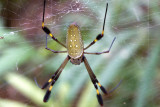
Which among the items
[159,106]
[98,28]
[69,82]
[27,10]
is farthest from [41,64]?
[159,106]

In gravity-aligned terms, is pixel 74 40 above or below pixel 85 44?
above

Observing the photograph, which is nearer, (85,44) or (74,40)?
(74,40)

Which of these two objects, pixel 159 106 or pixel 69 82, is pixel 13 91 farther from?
pixel 159 106

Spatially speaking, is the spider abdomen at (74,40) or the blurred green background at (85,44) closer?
the spider abdomen at (74,40)

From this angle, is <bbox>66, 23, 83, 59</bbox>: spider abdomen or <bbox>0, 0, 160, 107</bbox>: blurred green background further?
<bbox>0, 0, 160, 107</bbox>: blurred green background
